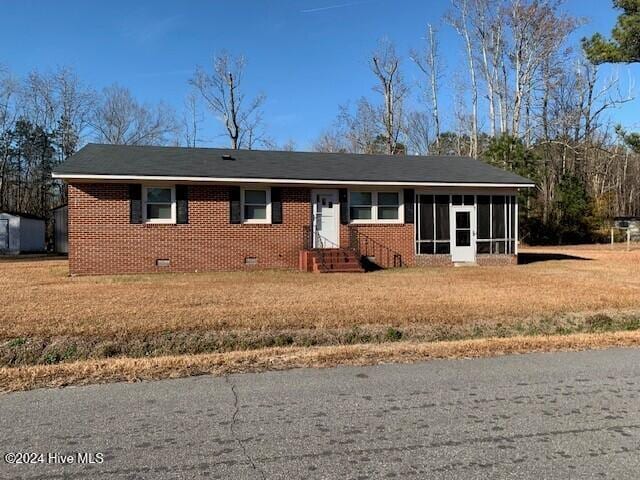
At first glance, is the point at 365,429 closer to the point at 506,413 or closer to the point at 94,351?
the point at 506,413

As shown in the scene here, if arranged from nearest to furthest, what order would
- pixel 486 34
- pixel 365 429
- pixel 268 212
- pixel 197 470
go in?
pixel 197 470, pixel 365 429, pixel 268 212, pixel 486 34

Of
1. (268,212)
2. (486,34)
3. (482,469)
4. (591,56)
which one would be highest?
(486,34)

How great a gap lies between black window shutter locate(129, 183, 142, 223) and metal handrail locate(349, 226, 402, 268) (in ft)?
22.5

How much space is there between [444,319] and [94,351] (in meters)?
5.04

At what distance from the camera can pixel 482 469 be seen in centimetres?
346

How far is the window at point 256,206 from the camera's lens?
1778cm

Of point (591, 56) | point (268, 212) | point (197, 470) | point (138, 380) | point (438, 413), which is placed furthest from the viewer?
point (591, 56)

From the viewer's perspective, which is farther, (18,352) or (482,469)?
(18,352)

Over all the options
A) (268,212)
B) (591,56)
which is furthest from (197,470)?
(591,56)

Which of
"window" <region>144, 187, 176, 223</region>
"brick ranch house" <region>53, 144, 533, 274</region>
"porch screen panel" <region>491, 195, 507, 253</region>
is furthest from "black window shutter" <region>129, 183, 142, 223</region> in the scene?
"porch screen panel" <region>491, 195, 507, 253</region>

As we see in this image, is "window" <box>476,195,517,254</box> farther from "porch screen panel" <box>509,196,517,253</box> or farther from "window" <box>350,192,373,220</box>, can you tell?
"window" <box>350,192,373,220</box>

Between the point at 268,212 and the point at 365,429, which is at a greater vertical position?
the point at 268,212

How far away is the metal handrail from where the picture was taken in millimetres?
18609

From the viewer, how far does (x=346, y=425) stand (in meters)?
4.23
